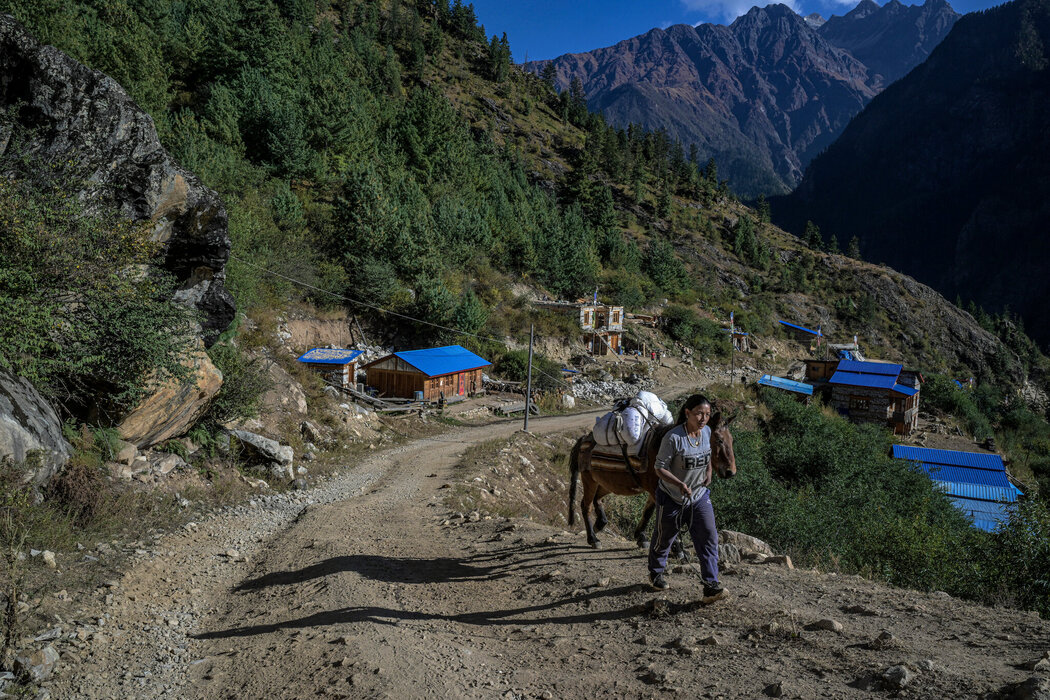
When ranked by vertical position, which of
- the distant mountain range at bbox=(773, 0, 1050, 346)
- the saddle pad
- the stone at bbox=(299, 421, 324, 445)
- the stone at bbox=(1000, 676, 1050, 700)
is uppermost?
the distant mountain range at bbox=(773, 0, 1050, 346)

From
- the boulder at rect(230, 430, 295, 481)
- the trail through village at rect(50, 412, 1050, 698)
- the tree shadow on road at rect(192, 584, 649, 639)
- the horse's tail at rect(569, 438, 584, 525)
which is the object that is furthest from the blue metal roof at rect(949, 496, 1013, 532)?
the boulder at rect(230, 430, 295, 481)

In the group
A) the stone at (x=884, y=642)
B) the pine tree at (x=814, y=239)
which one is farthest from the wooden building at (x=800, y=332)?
the stone at (x=884, y=642)

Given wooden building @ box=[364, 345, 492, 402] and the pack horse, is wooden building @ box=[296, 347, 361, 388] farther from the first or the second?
the pack horse

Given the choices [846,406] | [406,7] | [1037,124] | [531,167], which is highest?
[1037,124]

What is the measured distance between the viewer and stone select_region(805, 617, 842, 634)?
4.36 m

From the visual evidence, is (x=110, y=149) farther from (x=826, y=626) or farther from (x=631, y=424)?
(x=826, y=626)

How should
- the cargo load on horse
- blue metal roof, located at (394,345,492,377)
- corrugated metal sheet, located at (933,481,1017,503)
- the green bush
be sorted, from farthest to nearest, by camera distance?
blue metal roof, located at (394,345,492,377) < corrugated metal sheet, located at (933,481,1017,503) < the green bush < the cargo load on horse

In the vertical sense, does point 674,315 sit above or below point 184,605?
above

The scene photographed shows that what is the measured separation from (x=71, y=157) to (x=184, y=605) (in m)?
9.25

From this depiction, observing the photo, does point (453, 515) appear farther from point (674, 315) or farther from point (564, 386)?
point (674, 315)

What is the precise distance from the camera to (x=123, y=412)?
9227 mm

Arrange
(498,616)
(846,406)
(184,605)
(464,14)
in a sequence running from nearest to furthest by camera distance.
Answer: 1. (498,616)
2. (184,605)
3. (846,406)
4. (464,14)

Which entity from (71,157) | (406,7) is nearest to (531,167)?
Answer: (406,7)

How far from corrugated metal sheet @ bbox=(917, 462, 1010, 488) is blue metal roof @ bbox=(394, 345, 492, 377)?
25.5 metres
